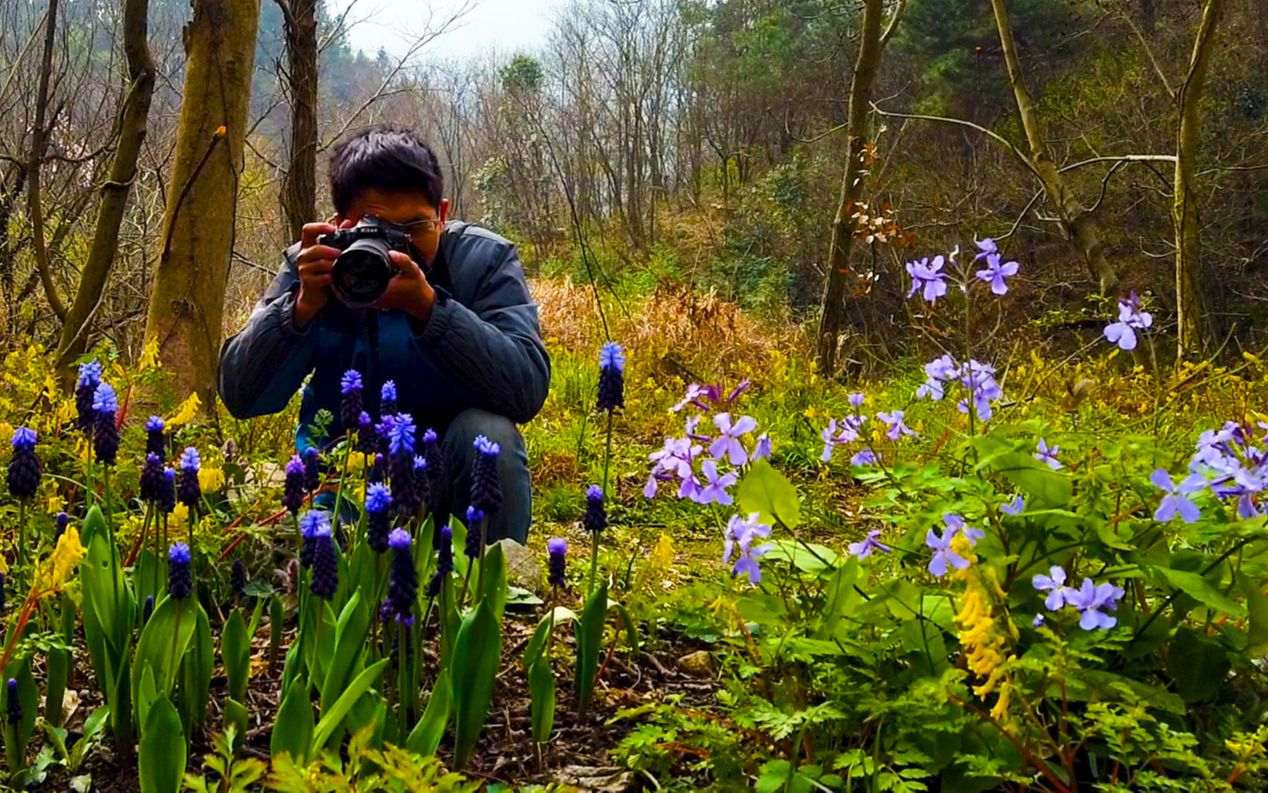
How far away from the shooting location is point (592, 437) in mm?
4789

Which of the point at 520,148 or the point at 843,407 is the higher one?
the point at 520,148

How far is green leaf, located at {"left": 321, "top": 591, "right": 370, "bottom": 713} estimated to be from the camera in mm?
1275

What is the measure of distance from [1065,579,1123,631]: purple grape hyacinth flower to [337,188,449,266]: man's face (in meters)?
1.59

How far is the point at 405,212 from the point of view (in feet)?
7.20

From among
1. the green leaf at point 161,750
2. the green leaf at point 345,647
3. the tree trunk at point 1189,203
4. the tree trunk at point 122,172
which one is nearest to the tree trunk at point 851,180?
the tree trunk at point 1189,203

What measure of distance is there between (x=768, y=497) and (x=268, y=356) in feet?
4.18

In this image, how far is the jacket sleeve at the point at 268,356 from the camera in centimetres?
205

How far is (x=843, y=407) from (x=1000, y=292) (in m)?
3.73

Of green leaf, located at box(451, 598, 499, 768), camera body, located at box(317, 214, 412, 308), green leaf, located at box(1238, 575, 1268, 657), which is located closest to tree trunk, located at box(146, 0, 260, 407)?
camera body, located at box(317, 214, 412, 308)

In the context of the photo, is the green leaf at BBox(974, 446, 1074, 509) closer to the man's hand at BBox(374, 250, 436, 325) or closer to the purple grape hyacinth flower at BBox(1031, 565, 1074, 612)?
the purple grape hyacinth flower at BBox(1031, 565, 1074, 612)

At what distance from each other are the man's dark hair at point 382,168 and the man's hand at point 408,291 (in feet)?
1.09

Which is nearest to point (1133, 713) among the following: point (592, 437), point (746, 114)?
point (592, 437)

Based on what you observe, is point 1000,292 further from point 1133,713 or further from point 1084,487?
point 1133,713

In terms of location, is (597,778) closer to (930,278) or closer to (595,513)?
(595,513)
